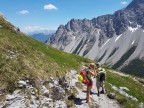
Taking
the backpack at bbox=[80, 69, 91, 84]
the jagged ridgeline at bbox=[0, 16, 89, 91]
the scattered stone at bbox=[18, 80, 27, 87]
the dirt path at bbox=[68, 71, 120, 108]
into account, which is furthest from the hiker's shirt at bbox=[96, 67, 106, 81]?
the scattered stone at bbox=[18, 80, 27, 87]

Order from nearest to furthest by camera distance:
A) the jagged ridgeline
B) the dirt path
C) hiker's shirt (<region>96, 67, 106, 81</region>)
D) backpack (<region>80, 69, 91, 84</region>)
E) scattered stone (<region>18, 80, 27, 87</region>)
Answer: scattered stone (<region>18, 80, 27, 87</region>) < the jagged ridgeline < backpack (<region>80, 69, 91, 84</region>) < the dirt path < hiker's shirt (<region>96, 67, 106, 81</region>)

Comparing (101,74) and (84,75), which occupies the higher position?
(84,75)

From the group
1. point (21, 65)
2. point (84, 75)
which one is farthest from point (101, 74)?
point (21, 65)

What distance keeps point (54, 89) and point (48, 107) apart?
294 centimetres

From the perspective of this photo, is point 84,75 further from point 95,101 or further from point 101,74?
point 101,74

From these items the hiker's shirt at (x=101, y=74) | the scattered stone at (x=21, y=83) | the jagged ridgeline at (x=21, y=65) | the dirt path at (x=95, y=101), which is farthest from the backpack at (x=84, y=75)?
the scattered stone at (x=21, y=83)

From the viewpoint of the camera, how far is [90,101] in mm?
31109

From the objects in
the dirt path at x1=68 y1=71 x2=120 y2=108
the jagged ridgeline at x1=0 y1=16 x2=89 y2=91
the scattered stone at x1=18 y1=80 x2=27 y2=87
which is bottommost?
the dirt path at x1=68 y1=71 x2=120 y2=108

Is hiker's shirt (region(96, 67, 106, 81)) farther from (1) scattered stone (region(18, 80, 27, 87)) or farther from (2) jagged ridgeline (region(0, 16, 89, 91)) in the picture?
(1) scattered stone (region(18, 80, 27, 87))

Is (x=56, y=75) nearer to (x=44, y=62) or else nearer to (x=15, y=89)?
(x=44, y=62)

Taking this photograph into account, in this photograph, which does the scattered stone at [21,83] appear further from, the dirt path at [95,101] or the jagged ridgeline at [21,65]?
the dirt path at [95,101]

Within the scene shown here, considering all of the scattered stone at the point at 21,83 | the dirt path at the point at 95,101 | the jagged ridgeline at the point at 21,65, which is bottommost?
the dirt path at the point at 95,101

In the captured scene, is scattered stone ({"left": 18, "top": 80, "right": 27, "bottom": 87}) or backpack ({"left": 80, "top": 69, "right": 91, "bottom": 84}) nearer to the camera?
scattered stone ({"left": 18, "top": 80, "right": 27, "bottom": 87})

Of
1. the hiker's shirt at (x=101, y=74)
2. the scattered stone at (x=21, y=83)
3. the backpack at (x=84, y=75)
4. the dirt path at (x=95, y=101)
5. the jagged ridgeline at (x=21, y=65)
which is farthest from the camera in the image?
the hiker's shirt at (x=101, y=74)
